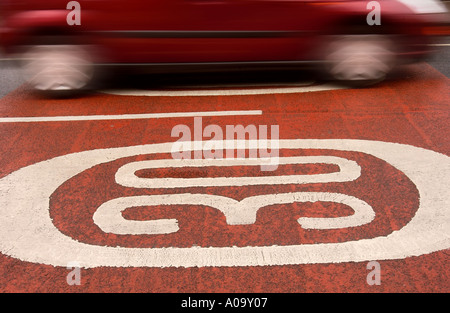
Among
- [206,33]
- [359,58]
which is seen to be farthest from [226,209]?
[359,58]

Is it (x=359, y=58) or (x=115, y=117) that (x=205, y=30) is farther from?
(x=359, y=58)

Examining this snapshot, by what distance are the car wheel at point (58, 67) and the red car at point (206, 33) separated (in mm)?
11

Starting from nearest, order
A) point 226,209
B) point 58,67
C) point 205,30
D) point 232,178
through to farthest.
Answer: point 226,209, point 232,178, point 205,30, point 58,67

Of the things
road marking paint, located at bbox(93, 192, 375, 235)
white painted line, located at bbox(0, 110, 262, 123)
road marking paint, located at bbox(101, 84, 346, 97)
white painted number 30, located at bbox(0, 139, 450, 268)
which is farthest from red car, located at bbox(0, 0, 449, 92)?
road marking paint, located at bbox(93, 192, 375, 235)

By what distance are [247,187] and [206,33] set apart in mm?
2474

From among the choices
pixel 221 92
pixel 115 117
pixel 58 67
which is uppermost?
pixel 58 67

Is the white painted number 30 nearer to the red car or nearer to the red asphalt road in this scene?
the red asphalt road

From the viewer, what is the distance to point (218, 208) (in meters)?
3.60

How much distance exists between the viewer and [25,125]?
5340 mm

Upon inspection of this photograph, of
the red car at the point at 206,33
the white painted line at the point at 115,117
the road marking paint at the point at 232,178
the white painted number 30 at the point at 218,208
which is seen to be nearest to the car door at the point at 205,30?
the red car at the point at 206,33

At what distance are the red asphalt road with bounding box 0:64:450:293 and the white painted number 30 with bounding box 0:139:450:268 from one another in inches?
2.5

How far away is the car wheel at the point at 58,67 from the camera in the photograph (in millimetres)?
5977

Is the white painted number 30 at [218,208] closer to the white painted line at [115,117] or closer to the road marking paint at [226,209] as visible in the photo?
the road marking paint at [226,209]

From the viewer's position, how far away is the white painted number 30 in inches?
120
